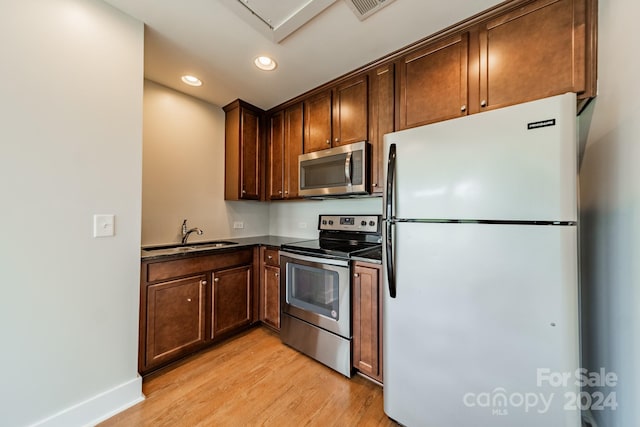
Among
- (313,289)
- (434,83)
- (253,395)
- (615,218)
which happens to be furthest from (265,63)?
(253,395)

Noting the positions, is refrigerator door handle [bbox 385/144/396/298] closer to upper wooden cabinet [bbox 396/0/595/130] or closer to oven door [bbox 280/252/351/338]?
oven door [bbox 280/252/351/338]

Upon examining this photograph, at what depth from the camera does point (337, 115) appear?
228 centimetres

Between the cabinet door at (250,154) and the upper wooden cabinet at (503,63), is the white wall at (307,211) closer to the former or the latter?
the cabinet door at (250,154)

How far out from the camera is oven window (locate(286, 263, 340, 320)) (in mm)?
1841

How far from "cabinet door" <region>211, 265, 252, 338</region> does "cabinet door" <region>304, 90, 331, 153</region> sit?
1.44m

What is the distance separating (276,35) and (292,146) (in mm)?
1138

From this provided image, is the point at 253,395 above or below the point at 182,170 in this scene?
below

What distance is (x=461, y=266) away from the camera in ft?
3.78

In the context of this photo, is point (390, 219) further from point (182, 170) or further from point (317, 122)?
point (182, 170)

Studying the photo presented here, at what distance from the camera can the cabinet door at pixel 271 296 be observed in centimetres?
235

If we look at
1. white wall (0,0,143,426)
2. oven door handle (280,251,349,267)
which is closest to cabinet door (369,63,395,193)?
oven door handle (280,251,349,267)

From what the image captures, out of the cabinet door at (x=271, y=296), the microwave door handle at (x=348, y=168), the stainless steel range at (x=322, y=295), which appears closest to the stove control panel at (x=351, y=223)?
the stainless steel range at (x=322, y=295)

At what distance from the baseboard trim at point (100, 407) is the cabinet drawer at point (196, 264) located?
67 cm

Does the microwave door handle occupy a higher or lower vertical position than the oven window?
higher
